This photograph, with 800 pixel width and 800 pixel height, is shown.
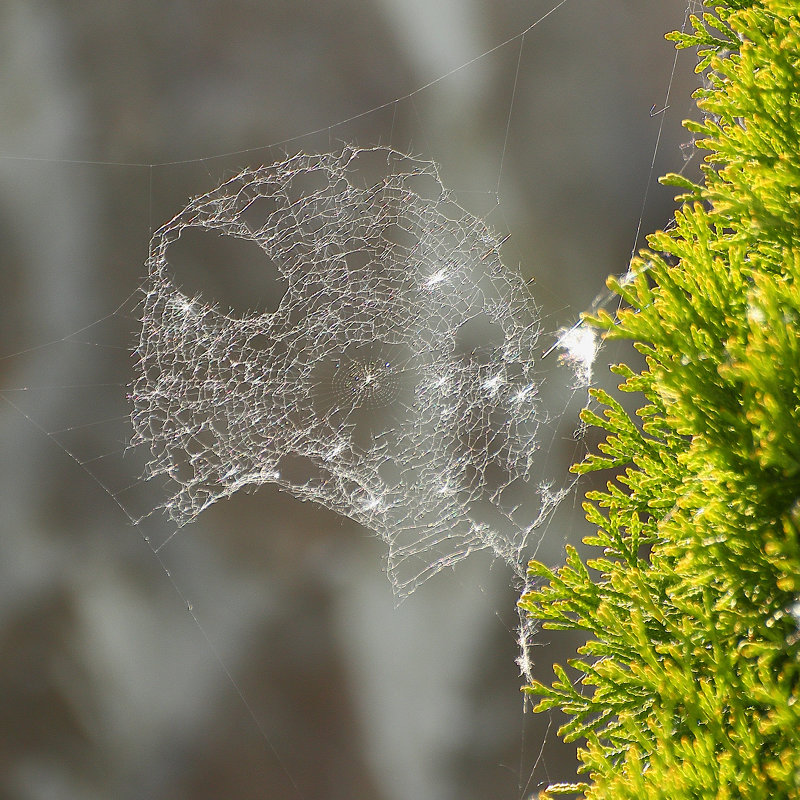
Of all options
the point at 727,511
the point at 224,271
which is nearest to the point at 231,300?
the point at 224,271

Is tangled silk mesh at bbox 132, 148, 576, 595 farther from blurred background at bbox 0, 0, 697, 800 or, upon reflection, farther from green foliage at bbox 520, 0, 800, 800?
green foliage at bbox 520, 0, 800, 800

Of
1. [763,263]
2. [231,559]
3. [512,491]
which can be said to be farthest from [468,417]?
[763,263]

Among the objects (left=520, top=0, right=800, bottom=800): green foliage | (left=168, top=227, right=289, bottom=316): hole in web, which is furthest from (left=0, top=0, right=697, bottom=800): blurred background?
(left=520, top=0, right=800, bottom=800): green foliage

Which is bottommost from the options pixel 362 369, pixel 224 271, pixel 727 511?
pixel 727 511

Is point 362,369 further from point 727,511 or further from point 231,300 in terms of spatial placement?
point 727,511

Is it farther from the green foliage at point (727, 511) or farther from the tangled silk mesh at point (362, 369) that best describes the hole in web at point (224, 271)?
the green foliage at point (727, 511)
